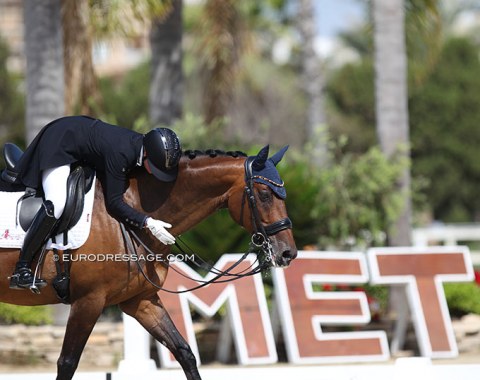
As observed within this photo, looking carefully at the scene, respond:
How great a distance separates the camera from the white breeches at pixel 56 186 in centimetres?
634

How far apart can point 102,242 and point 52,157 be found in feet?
2.29

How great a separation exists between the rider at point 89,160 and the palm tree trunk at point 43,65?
194 inches

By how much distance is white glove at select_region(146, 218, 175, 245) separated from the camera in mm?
6309

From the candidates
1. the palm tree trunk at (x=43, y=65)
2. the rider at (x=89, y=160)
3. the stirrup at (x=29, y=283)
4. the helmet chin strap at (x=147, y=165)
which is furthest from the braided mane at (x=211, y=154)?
the palm tree trunk at (x=43, y=65)

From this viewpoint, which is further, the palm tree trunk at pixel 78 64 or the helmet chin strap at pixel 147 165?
the palm tree trunk at pixel 78 64

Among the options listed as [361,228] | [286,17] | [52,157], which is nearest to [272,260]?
[52,157]

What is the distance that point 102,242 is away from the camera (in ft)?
21.2

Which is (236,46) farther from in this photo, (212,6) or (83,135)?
(83,135)

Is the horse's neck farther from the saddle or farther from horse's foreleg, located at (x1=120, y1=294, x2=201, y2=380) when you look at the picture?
horse's foreleg, located at (x1=120, y1=294, x2=201, y2=380)

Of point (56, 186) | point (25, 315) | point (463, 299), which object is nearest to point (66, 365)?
point (56, 186)

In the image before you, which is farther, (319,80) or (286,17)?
(286,17)

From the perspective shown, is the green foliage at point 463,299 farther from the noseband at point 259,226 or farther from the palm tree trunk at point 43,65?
the noseband at point 259,226

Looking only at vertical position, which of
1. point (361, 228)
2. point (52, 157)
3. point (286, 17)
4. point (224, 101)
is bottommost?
point (361, 228)

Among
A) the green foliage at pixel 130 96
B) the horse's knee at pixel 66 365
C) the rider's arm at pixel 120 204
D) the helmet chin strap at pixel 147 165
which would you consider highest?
the green foliage at pixel 130 96
